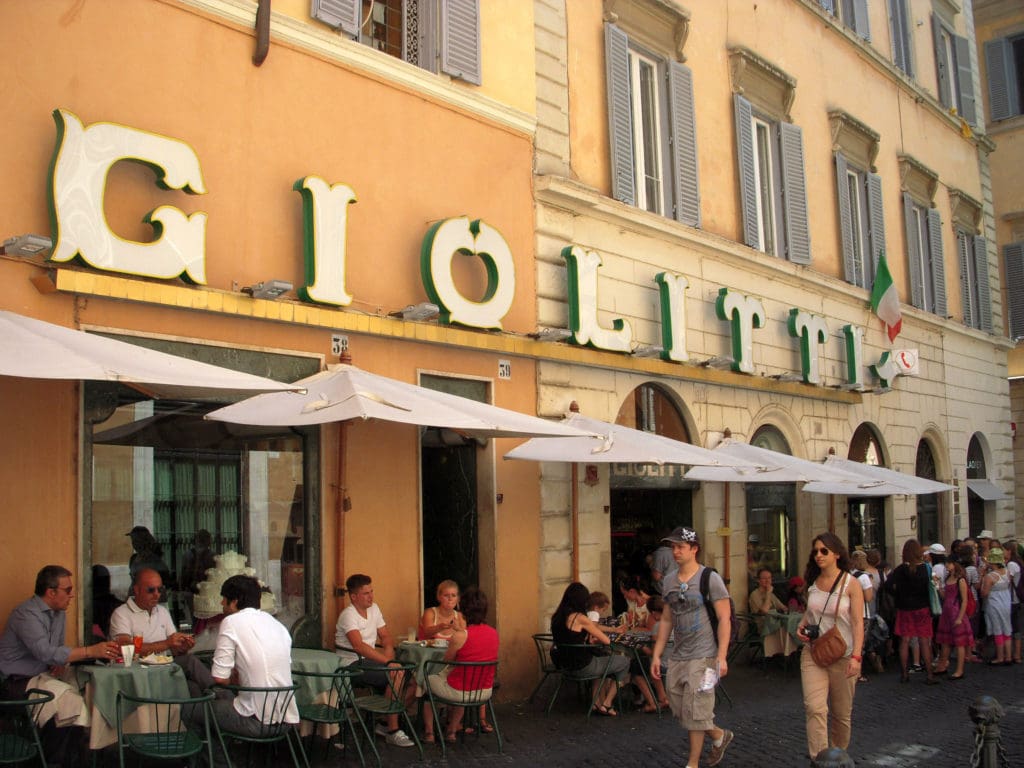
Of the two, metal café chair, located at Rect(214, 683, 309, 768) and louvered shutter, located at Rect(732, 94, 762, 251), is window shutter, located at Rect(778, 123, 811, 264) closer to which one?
louvered shutter, located at Rect(732, 94, 762, 251)

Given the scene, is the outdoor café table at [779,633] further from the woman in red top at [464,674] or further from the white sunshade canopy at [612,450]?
the woman in red top at [464,674]

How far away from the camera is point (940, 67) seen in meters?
21.9

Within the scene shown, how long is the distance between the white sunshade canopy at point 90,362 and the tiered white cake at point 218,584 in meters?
1.71

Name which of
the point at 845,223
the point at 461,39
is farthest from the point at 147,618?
the point at 845,223

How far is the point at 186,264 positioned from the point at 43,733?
10.4 ft

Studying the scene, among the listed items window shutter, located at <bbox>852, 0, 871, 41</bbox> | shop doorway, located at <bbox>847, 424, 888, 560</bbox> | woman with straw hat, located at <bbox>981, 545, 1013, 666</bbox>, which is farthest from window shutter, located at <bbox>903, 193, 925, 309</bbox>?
woman with straw hat, located at <bbox>981, 545, 1013, 666</bbox>

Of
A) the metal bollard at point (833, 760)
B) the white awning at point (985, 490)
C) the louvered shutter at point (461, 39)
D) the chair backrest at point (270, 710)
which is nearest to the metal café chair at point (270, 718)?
the chair backrest at point (270, 710)

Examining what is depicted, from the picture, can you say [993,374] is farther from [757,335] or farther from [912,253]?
[757,335]

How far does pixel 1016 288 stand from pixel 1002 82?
4.84m

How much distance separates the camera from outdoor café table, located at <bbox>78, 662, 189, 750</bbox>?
6.23 meters

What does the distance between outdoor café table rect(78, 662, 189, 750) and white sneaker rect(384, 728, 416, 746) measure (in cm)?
205

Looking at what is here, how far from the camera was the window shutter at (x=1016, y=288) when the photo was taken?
2416cm

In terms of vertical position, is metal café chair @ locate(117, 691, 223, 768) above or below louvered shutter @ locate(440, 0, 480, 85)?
below

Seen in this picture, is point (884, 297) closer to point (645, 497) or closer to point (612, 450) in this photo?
point (645, 497)
